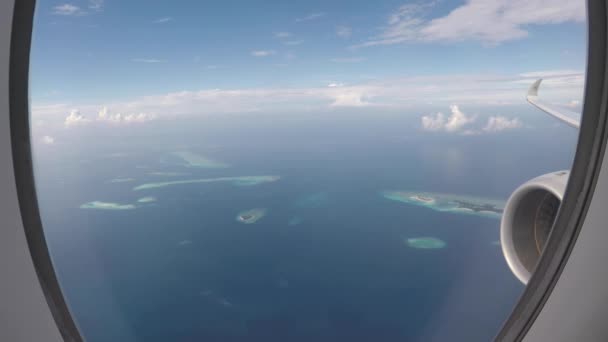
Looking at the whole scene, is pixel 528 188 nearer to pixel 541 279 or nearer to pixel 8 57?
pixel 541 279

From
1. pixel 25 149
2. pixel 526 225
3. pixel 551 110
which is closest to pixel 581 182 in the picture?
pixel 526 225

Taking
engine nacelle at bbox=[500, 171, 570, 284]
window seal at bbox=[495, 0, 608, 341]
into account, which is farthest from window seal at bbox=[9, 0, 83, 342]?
engine nacelle at bbox=[500, 171, 570, 284]

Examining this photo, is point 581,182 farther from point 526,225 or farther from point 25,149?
point 25,149

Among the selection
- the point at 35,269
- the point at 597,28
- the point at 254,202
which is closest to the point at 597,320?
the point at 597,28

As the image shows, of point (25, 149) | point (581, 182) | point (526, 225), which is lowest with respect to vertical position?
point (526, 225)

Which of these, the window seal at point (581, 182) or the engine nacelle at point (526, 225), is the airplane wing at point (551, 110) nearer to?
the engine nacelle at point (526, 225)

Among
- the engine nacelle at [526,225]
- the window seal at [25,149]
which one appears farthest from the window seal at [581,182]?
the window seal at [25,149]
